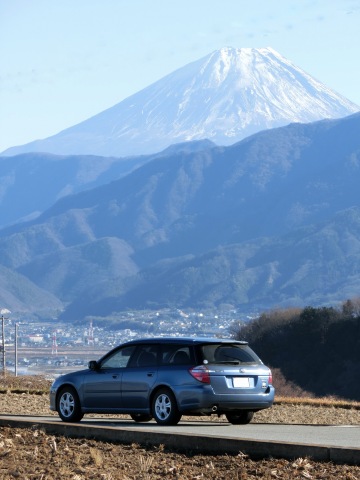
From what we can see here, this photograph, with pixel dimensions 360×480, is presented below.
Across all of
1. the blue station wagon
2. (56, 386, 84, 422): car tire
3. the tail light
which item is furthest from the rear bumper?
(56, 386, 84, 422): car tire

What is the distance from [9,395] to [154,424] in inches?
448

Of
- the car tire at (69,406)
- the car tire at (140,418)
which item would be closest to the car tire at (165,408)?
the car tire at (140,418)

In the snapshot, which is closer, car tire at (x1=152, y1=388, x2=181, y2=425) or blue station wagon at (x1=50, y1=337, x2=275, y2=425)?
blue station wagon at (x1=50, y1=337, x2=275, y2=425)

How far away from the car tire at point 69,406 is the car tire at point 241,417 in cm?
229

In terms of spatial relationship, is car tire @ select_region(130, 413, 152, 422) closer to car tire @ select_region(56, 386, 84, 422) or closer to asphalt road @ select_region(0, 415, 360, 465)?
asphalt road @ select_region(0, 415, 360, 465)

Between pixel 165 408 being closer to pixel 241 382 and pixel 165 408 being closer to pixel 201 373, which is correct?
pixel 201 373

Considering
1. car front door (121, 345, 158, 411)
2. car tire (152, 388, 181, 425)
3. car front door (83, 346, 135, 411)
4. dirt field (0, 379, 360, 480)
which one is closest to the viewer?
dirt field (0, 379, 360, 480)

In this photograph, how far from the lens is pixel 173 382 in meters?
18.6

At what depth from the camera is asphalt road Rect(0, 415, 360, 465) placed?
557 inches

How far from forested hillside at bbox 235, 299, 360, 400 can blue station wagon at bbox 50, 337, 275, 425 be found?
191ft

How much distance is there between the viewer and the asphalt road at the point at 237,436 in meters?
14.1

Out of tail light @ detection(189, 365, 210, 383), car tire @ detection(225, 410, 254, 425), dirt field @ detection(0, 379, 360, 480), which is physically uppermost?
tail light @ detection(189, 365, 210, 383)

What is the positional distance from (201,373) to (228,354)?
0.72m

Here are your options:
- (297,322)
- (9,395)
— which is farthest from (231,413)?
(297,322)
